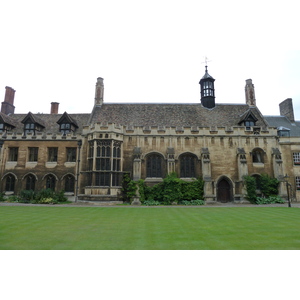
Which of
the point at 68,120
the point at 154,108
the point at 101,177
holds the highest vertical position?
the point at 154,108

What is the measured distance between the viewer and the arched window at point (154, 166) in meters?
24.7

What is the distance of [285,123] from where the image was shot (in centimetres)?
3027

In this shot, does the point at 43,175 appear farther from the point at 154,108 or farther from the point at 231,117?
the point at 231,117

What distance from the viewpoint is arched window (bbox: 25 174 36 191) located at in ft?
83.1

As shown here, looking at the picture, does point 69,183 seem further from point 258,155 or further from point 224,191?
point 258,155

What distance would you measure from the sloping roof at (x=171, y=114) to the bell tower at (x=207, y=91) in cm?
77

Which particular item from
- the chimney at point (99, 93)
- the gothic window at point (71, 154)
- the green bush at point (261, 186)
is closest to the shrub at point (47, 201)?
the gothic window at point (71, 154)

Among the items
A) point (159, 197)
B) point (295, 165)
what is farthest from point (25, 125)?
point (295, 165)

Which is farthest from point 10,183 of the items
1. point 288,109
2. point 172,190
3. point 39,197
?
point 288,109

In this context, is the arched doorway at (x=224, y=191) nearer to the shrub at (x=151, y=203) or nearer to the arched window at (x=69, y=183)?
the shrub at (x=151, y=203)

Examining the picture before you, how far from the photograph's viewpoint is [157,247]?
246 inches

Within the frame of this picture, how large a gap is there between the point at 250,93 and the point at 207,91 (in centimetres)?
598

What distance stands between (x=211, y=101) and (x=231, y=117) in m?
3.78

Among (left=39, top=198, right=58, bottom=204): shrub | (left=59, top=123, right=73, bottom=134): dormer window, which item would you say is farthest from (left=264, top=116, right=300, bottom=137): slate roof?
(left=39, top=198, right=58, bottom=204): shrub
